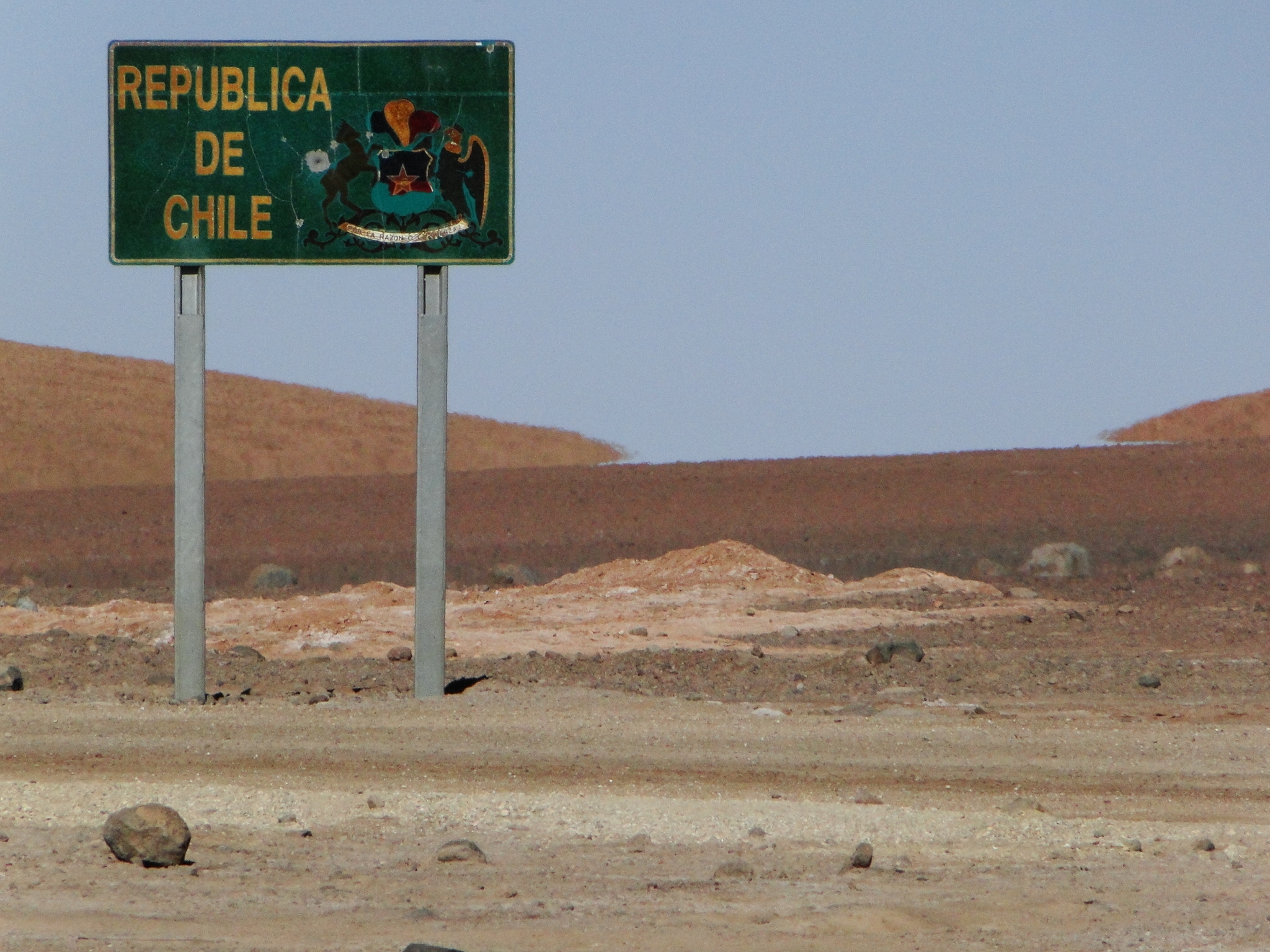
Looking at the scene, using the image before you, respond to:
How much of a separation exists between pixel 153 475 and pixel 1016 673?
34.0m

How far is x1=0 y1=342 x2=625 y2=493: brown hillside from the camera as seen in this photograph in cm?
4438

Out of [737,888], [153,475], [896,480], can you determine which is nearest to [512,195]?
[737,888]

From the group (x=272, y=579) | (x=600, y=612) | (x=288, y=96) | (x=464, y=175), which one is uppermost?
(x=288, y=96)

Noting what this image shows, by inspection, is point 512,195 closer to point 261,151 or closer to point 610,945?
point 261,151

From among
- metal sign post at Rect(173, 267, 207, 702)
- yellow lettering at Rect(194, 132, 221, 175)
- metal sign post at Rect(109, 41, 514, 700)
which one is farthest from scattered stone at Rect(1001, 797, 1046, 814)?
yellow lettering at Rect(194, 132, 221, 175)

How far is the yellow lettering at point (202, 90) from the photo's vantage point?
12.5m

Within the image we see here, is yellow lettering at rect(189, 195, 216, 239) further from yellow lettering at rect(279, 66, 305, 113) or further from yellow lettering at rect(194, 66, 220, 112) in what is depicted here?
yellow lettering at rect(279, 66, 305, 113)

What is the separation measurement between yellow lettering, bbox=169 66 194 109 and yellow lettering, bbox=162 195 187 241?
0.71m

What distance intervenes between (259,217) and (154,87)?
1291mm

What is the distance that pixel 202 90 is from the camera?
41.0 ft

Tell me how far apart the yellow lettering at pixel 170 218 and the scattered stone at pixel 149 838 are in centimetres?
645

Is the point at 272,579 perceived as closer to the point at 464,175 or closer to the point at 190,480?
the point at 190,480

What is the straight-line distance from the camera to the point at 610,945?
18.9ft

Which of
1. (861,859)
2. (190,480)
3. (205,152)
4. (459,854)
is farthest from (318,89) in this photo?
(861,859)
